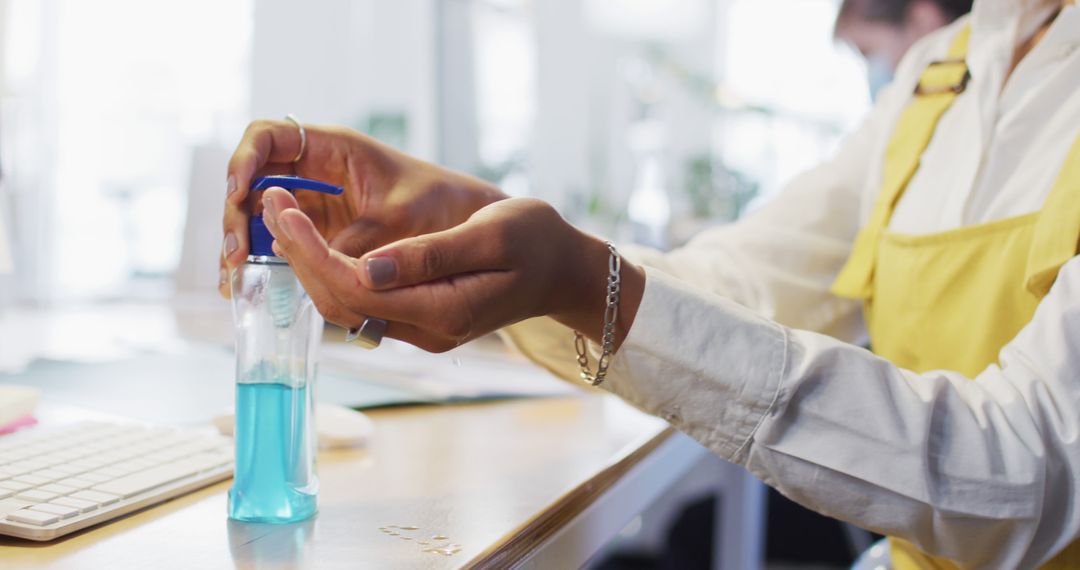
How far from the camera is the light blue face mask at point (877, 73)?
4.39 ft

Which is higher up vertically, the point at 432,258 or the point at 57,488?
the point at 432,258

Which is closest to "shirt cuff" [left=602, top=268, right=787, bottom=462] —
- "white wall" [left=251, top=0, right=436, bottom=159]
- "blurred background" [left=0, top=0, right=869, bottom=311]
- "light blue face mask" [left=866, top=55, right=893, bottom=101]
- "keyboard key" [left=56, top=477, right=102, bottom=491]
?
"keyboard key" [left=56, top=477, right=102, bottom=491]

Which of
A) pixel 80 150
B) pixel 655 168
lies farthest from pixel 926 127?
pixel 655 168

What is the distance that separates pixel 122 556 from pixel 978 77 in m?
0.81

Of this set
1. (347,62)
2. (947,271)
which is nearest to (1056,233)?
(947,271)

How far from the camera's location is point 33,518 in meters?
0.49

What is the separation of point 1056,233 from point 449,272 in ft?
1.57

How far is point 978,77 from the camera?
900 millimetres

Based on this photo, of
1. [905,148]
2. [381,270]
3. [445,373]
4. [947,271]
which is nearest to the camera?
[381,270]

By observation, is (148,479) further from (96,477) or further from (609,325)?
(609,325)

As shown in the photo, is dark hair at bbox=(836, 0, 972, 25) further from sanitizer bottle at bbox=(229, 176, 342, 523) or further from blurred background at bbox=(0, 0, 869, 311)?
blurred background at bbox=(0, 0, 869, 311)

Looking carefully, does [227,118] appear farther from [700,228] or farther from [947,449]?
[947,449]

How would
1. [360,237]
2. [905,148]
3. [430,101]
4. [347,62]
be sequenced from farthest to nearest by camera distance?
[430,101]
[347,62]
[905,148]
[360,237]

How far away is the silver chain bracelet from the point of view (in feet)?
1.88
